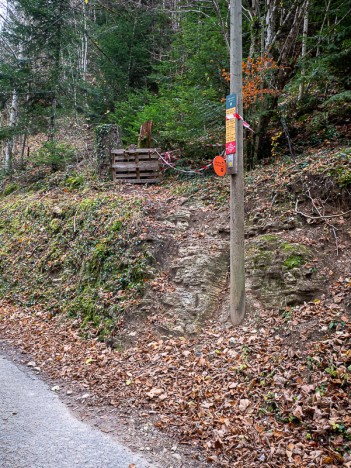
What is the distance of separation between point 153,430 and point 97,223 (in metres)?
5.81

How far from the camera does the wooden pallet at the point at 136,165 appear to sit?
10875mm

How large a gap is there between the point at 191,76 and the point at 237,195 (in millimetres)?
7279

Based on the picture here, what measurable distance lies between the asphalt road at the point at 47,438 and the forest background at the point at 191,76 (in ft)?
23.8

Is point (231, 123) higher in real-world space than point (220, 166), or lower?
higher

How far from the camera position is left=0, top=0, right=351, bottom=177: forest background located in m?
8.79

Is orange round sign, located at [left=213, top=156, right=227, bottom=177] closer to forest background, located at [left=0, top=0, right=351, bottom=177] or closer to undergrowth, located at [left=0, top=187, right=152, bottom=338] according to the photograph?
undergrowth, located at [left=0, top=187, right=152, bottom=338]

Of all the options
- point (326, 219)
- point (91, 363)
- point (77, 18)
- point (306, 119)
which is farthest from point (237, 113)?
point (77, 18)

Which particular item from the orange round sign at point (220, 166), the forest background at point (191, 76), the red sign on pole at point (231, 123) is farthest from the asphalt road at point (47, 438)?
the forest background at point (191, 76)

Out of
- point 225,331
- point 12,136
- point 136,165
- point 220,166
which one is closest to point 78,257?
point 136,165

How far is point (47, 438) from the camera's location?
12.5 feet

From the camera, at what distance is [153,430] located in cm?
399

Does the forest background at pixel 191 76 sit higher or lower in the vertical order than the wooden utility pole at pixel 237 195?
higher

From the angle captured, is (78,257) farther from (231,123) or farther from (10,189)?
(10,189)

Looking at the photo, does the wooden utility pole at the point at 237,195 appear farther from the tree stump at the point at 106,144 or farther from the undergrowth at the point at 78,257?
the tree stump at the point at 106,144
